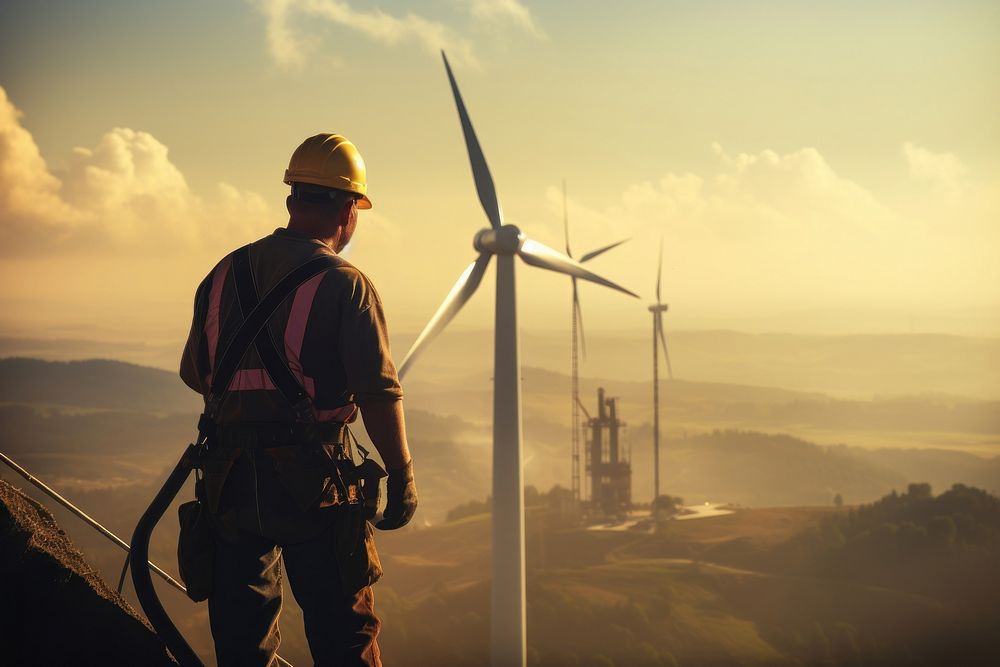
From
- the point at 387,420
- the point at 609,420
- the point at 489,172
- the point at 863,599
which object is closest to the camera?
the point at 387,420

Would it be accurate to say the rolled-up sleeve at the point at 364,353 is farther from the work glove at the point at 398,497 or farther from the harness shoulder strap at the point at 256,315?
the work glove at the point at 398,497

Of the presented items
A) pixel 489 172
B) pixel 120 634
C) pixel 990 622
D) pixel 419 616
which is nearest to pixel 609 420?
pixel 419 616

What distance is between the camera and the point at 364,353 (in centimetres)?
700

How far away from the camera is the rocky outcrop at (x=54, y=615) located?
8008 millimetres

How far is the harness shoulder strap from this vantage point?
23.4ft

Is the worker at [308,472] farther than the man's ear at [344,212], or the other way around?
the man's ear at [344,212]

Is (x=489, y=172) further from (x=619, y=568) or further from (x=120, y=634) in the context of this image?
(x=619, y=568)

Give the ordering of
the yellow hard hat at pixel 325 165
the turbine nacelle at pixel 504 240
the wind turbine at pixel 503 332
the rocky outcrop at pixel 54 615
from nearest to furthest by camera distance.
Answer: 1. the yellow hard hat at pixel 325 165
2. the rocky outcrop at pixel 54 615
3. the wind turbine at pixel 503 332
4. the turbine nacelle at pixel 504 240

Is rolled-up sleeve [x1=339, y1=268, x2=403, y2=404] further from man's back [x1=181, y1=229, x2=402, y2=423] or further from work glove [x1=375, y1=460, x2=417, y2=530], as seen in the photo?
work glove [x1=375, y1=460, x2=417, y2=530]

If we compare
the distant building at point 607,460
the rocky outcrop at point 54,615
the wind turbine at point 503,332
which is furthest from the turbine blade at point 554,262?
the distant building at point 607,460

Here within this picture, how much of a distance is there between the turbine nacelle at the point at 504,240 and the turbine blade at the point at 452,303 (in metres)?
1.03

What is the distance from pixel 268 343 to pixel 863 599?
647 feet

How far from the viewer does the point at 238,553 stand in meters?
7.21

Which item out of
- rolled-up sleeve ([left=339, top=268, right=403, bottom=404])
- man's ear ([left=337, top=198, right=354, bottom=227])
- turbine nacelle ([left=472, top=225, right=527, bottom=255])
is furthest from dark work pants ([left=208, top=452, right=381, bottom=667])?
turbine nacelle ([left=472, top=225, right=527, bottom=255])
